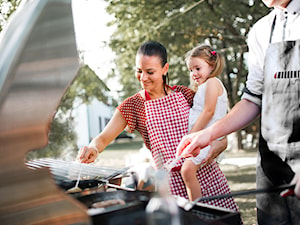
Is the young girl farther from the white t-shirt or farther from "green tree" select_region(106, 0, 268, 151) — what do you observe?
"green tree" select_region(106, 0, 268, 151)

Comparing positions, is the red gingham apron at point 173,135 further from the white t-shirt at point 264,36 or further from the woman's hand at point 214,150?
the white t-shirt at point 264,36

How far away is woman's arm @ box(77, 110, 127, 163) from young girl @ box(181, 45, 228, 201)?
0.46 metres

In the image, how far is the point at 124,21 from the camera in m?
8.08

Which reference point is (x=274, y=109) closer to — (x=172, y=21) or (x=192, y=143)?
(x=192, y=143)

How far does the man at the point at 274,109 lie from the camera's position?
4.63ft

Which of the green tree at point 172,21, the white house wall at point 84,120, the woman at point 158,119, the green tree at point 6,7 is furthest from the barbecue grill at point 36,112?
the green tree at point 172,21

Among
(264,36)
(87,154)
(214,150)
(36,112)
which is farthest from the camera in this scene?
(214,150)

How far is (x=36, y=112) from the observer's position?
872 mm

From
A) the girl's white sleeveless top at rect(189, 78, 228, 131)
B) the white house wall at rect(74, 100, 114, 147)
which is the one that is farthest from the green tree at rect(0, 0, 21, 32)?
the white house wall at rect(74, 100, 114, 147)

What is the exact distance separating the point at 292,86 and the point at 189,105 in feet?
2.88

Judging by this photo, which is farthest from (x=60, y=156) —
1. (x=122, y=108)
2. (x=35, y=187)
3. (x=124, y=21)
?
(x=35, y=187)

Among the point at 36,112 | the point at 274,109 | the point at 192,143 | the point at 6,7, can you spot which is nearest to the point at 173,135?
the point at 192,143

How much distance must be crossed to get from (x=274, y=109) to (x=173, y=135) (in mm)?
746

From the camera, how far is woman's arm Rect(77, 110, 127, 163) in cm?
195
